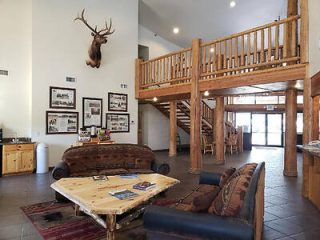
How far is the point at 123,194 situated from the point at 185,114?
8.64 metres

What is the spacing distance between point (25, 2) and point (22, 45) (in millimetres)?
1255

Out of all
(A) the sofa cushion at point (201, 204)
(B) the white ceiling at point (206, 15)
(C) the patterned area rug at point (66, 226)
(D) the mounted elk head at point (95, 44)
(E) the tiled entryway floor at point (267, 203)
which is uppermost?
(B) the white ceiling at point (206, 15)

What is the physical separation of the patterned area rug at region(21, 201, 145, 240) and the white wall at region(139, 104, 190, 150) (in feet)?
25.5

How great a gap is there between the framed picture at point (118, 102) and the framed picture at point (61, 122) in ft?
4.16

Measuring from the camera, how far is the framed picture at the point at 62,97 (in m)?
7.43

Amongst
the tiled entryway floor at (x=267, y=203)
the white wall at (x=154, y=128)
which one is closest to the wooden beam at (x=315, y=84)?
the tiled entryway floor at (x=267, y=203)

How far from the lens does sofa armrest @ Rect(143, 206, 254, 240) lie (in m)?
1.81

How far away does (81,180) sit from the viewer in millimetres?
3898

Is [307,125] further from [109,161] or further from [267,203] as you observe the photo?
[109,161]

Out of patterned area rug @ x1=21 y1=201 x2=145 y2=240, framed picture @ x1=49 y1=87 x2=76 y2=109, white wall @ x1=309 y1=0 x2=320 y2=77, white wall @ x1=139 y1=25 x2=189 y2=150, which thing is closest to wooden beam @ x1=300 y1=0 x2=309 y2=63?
white wall @ x1=309 y1=0 x2=320 y2=77

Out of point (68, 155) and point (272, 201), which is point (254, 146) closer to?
point (272, 201)

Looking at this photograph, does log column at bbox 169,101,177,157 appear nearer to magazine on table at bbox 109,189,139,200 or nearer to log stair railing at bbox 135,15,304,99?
log stair railing at bbox 135,15,304,99

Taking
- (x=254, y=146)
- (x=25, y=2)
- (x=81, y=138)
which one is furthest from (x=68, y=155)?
(x=254, y=146)

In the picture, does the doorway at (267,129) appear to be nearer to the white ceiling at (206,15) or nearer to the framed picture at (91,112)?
the white ceiling at (206,15)
